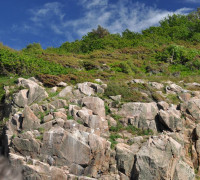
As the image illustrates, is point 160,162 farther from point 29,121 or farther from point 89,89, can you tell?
point 89,89

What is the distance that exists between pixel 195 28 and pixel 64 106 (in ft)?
142

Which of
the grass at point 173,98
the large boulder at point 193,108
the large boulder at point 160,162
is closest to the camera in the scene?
the large boulder at point 160,162

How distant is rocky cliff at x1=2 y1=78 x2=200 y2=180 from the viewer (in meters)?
11.0

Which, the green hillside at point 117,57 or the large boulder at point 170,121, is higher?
the green hillside at point 117,57

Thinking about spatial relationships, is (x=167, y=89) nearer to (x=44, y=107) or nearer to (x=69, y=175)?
(x=44, y=107)

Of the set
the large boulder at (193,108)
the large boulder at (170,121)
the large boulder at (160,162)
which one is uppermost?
the large boulder at (193,108)

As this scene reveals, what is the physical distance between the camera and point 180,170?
11383 millimetres

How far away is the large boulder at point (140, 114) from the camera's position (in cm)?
1420

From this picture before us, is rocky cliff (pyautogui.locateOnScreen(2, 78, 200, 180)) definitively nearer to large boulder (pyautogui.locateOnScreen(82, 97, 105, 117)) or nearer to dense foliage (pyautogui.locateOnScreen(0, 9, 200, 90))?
large boulder (pyautogui.locateOnScreen(82, 97, 105, 117))

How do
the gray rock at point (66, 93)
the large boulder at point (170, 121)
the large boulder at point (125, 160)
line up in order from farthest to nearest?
the gray rock at point (66, 93)
the large boulder at point (170, 121)
the large boulder at point (125, 160)

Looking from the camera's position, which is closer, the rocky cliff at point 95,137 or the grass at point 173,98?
the rocky cliff at point 95,137

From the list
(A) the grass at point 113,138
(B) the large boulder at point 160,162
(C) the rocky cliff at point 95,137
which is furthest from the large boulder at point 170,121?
(A) the grass at point 113,138

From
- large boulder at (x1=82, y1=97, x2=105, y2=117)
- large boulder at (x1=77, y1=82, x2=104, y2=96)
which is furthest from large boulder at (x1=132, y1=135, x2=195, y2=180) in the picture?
large boulder at (x1=77, y1=82, x2=104, y2=96)

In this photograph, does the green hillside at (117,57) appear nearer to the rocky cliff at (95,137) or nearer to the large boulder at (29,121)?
the rocky cliff at (95,137)
